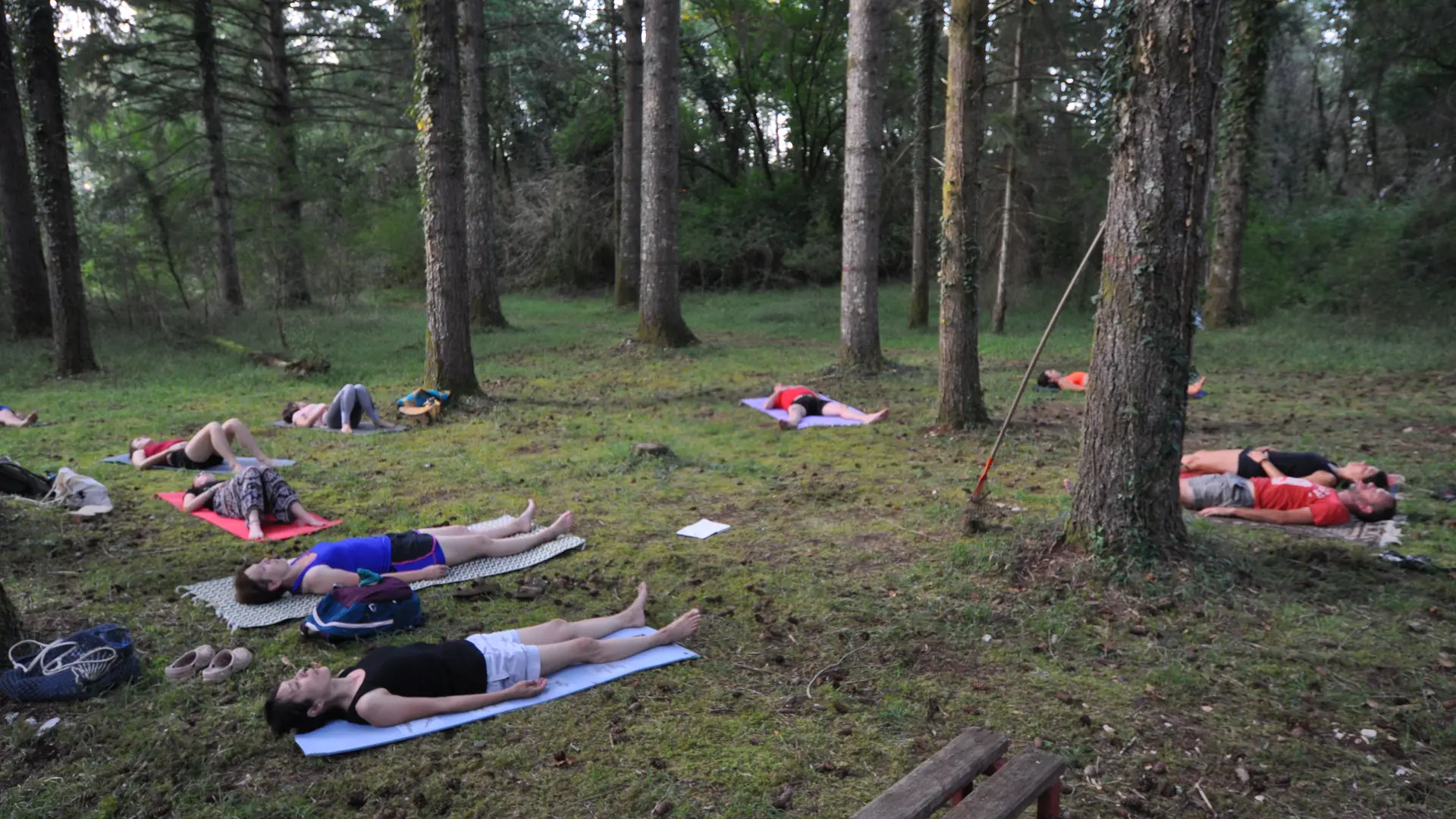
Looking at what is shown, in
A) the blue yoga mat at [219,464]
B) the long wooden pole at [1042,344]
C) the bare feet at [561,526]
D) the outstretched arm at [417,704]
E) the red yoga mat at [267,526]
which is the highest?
the long wooden pole at [1042,344]

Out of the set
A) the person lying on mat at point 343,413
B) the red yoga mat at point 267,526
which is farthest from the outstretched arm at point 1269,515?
the person lying on mat at point 343,413

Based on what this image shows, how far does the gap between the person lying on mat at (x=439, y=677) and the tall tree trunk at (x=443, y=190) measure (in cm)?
656

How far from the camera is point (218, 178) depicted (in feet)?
61.4

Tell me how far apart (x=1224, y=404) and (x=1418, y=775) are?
783 cm

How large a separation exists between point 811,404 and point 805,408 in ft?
0.34

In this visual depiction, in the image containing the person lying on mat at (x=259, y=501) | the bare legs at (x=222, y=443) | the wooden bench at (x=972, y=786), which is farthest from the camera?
the bare legs at (x=222, y=443)

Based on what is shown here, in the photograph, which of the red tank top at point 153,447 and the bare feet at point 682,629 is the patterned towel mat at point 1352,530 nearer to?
the bare feet at point 682,629

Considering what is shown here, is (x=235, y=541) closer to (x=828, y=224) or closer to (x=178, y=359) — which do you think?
(x=178, y=359)

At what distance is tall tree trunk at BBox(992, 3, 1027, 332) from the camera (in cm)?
1480

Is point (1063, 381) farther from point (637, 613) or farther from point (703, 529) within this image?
point (637, 613)

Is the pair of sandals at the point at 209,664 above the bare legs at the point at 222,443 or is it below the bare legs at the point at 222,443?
below

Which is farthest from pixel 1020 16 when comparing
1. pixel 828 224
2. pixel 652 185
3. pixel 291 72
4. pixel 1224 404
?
pixel 291 72

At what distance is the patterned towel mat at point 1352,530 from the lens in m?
5.63

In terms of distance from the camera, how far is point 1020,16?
1486 cm
